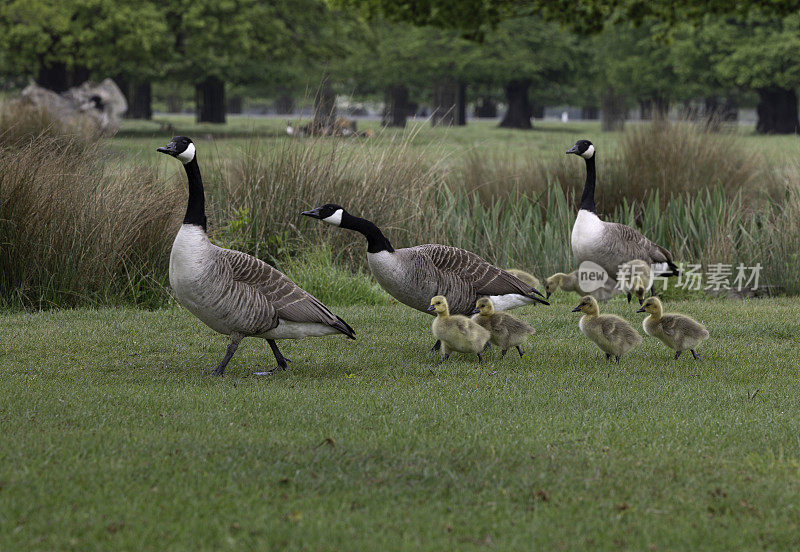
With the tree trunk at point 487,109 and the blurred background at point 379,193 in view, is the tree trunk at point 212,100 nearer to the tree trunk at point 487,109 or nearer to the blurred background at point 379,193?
the blurred background at point 379,193

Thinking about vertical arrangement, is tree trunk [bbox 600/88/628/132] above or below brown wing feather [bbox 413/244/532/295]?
above

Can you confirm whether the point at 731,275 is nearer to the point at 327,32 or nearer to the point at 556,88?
the point at 327,32

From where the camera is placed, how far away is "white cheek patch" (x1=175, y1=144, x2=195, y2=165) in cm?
717

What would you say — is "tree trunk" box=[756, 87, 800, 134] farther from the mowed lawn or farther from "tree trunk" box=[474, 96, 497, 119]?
the mowed lawn

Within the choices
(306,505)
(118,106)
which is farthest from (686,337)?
(118,106)

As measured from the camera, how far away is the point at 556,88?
2687 inches

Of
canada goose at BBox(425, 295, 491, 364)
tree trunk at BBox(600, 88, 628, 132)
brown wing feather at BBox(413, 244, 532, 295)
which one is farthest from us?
tree trunk at BBox(600, 88, 628, 132)

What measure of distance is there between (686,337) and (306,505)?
14.4 ft

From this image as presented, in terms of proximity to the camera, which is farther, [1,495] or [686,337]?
[686,337]

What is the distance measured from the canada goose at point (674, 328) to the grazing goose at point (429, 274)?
44.3 inches

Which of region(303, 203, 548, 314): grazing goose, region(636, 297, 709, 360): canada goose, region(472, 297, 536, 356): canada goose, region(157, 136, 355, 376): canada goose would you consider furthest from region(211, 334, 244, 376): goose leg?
region(636, 297, 709, 360): canada goose

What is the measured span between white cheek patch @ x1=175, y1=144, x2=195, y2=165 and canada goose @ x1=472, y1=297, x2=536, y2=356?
9.22 ft

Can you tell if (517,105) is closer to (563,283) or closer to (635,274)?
(635,274)

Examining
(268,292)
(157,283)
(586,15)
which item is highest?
(586,15)
